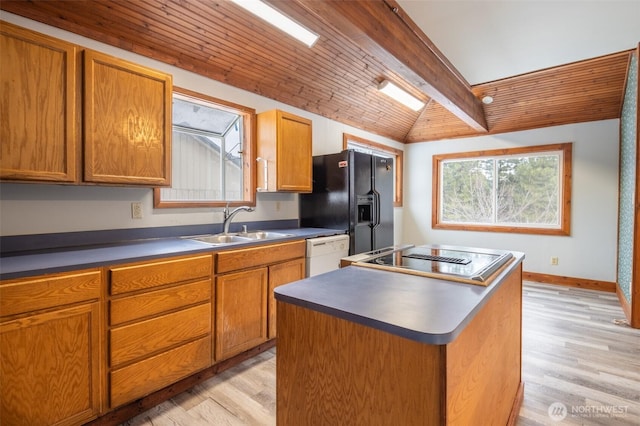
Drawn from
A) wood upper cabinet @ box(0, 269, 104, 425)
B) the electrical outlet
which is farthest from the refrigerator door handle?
wood upper cabinet @ box(0, 269, 104, 425)

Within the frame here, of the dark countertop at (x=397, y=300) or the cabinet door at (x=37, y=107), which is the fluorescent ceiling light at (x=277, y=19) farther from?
the dark countertop at (x=397, y=300)

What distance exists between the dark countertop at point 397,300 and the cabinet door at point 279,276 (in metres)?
1.33

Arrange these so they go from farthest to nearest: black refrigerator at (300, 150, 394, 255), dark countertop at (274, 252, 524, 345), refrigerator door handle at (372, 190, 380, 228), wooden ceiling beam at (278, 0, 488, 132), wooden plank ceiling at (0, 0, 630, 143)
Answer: refrigerator door handle at (372, 190, 380, 228) < black refrigerator at (300, 150, 394, 255) < wooden plank ceiling at (0, 0, 630, 143) < wooden ceiling beam at (278, 0, 488, 132) < dark countertop at (274, 252, 524, 345)

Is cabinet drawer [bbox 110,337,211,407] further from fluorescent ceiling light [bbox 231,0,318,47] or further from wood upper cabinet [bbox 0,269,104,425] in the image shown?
fluorescent ceiling light [bbox 231,0,318,47]

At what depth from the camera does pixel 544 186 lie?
478cm

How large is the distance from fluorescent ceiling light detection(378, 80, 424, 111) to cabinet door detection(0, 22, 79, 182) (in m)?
2.98

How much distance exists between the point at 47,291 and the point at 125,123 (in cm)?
108

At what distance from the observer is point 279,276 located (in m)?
2.71

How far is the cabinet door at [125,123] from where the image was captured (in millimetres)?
1895

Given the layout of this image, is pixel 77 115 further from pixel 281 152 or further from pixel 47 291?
pixel 281 152

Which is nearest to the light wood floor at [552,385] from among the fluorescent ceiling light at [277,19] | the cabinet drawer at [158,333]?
the cabinet drawer at [158,333]

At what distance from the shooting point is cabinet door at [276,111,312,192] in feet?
10.3

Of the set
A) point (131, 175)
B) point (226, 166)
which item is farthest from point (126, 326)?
point (226, 166)

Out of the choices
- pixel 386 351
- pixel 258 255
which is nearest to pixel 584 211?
pixel 258 255
